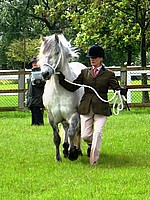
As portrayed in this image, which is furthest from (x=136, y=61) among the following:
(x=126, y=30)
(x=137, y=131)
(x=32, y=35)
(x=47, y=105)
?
(x=47, y=105)

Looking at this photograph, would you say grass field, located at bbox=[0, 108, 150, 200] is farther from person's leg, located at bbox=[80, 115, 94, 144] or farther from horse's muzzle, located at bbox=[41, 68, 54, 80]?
horse's muzzle, located at bbox=[41, 68, 54, 80]

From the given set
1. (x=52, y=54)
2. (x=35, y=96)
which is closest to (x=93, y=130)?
(x=52, y=54)

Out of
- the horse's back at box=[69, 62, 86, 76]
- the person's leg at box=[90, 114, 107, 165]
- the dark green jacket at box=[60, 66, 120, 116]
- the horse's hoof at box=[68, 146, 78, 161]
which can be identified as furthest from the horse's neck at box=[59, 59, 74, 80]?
the horse's hoof at box=[68, 146, 78, 161]

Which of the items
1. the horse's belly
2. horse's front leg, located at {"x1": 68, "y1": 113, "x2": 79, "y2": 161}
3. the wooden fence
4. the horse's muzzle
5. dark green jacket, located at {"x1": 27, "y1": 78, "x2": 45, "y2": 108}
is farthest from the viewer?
the wooden fence

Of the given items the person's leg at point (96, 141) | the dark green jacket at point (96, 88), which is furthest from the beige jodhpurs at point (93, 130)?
the dark green jacket at point (96, 88)

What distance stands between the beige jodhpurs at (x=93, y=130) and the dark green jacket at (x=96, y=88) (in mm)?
145

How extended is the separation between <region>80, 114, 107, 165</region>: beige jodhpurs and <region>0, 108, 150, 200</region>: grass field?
234 mm

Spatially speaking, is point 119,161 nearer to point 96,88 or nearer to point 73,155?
point 73,155

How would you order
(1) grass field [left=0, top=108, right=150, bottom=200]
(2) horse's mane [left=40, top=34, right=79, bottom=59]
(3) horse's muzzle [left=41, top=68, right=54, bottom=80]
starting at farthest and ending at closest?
(2) horse's mane [left=40, top=34, right=79, bottom=59], (3) horse's muzzle [left=41, top=68, right=54, bottom=80], (1) grass field [left=0, top=108, right=150, bottom=200]

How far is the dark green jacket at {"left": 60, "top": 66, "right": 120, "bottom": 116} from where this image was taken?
8578 millimetres

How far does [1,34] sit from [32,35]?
3.71 metres

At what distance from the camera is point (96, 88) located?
870cm

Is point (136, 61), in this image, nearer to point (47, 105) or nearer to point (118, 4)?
point (118, 4)

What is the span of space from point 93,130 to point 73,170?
0.98 m
